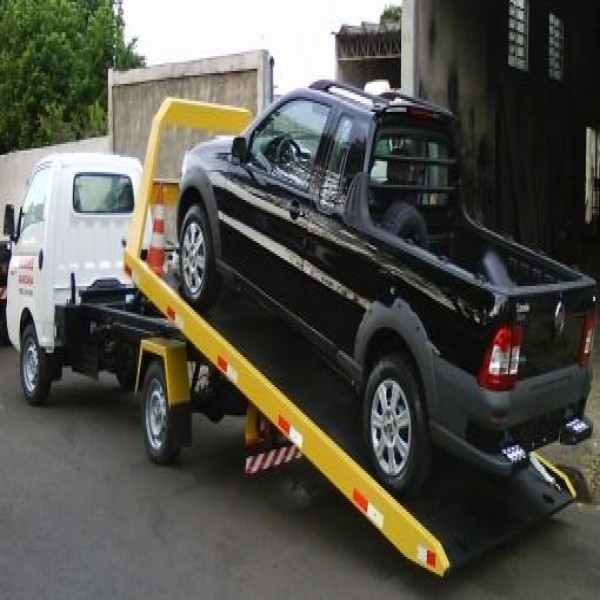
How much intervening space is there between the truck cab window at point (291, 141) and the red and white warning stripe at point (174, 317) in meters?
1.23

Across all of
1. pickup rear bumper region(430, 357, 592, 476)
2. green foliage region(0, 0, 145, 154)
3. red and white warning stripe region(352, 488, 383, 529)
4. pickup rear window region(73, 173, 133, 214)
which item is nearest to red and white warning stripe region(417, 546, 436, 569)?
red and white warning stripe region(352, 488, 383, 529)

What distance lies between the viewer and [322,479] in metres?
6.99

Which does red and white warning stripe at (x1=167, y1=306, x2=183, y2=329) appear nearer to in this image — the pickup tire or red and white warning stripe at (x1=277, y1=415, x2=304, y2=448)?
red and white warning stripe at (x1=277, y1=415, x2=304, y2=448)

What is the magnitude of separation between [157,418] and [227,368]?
1518 millimetres

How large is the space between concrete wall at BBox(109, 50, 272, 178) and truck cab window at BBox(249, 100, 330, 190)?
7192 mm

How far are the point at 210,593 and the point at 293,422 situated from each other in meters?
1.12

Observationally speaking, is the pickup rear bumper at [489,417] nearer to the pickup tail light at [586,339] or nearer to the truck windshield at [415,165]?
the pickup tail light at [586,339]

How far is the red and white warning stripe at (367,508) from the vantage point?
5000 millimetres

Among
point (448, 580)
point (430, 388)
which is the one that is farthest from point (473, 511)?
point (430, 388)

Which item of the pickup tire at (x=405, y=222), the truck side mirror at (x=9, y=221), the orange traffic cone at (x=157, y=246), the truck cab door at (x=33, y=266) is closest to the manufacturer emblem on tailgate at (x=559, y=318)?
the pickup tire at (x=405, y=222)

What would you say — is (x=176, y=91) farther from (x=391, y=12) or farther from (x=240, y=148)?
(x=391, y=12)

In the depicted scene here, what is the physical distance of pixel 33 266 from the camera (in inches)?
372

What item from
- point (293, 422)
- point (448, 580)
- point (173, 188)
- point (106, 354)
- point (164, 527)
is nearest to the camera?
point (448, 580)

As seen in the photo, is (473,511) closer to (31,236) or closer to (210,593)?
(210,593)
